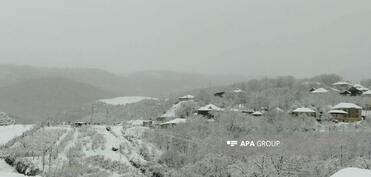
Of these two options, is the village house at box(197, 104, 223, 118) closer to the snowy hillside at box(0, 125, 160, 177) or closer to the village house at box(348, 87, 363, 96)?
the snowy hillside at box(0, 125, 160, 177)

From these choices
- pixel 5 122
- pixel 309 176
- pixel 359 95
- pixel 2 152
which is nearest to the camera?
pixel 2 152

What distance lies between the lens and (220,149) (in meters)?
75.2

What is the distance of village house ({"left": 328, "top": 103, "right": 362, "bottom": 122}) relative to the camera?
89188 millimetres

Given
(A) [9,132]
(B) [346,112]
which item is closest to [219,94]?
(B) [346,112]

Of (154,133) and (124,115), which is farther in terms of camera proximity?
(124,115)

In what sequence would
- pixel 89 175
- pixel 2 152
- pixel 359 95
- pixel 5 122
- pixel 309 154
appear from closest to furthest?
pixel 89 175, pixel 2 152, pixel 309 154, pixel 5 122, pixel 359 95

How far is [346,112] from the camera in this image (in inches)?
3548

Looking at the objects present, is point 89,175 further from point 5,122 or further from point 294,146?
point 5,122

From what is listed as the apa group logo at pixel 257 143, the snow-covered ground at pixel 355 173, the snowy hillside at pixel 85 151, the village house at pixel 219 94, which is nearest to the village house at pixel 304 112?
the apa group logo at pixel 257 143

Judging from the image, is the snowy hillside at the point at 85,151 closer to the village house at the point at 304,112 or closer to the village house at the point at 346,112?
the village house at the point at 304,112

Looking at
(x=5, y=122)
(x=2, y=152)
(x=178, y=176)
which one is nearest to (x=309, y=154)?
(x=178, y=176)

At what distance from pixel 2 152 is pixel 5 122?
43.0 meters

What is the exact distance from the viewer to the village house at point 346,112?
89188 mm

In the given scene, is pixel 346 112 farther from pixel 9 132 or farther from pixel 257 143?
pixel 9 132
